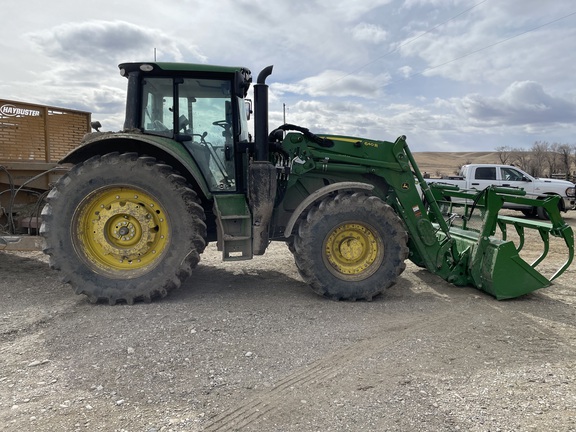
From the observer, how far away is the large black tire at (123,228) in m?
4.77

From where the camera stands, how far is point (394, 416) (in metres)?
2.87

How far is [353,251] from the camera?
17.1 feet

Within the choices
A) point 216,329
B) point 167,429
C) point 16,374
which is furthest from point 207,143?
point 167,429

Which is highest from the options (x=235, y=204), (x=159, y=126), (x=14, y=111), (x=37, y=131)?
(x=14, y=111)

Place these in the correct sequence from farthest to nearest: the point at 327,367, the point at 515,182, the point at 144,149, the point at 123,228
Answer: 1. the point at 515,182
2. the point at 144,149
3. the point at 123,228
4. the point at 327,367

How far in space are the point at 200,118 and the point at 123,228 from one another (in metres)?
1.56

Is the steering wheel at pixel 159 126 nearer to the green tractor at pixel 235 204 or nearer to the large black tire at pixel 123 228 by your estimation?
the green tractor at pixel 235 204

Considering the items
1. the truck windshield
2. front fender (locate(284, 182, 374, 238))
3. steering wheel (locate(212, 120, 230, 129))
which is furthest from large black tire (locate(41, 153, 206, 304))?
front fender (locate(284, 182, 374, 238))

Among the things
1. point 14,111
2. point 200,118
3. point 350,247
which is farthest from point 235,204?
point 14,111

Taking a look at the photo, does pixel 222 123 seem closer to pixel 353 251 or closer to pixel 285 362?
pixel 353 251

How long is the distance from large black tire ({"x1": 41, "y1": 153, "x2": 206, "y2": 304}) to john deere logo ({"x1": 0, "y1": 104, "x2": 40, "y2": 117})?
2.87m

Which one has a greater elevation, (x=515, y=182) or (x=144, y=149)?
(x=144, y=149)

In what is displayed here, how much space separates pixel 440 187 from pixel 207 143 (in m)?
3.57

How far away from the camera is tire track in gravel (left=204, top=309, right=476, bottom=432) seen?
2848mm
